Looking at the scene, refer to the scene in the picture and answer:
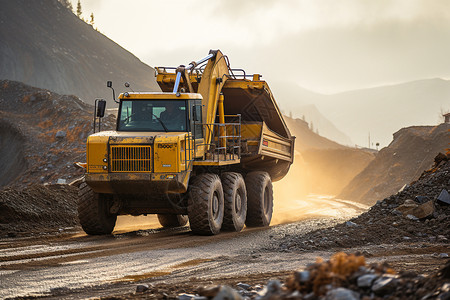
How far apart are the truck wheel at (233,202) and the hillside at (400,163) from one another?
23.0m

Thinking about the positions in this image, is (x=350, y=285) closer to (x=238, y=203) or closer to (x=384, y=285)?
(x=384, y=285)

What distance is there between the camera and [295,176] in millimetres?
38219

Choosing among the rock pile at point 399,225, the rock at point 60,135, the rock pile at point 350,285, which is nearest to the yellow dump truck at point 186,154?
the rock pile at point 399,225

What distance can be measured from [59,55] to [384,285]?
196ft

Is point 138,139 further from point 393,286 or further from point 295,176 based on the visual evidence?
point 295,176

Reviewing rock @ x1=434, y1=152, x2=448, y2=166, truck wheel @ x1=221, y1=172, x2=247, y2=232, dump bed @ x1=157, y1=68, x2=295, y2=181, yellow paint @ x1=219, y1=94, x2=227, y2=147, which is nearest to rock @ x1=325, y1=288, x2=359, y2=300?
truck wheel @ x1=221, y1=172, x2=247, y2=232

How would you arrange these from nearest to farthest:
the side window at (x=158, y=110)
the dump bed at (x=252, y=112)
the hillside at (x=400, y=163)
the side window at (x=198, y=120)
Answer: the side window at (x=198, y=120) → the side window at (x=158, y=110) → the dump bed at (x=252, y=112) → the hillside at (x=400, y=163)

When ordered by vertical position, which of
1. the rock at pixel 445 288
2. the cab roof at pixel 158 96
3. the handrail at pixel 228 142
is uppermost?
the cab roof at pixel 158 96

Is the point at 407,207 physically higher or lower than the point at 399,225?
higher

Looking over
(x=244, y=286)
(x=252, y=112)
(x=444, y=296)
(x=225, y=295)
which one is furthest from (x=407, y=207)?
(x=225, y=295)

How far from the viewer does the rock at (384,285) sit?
495 centimetres

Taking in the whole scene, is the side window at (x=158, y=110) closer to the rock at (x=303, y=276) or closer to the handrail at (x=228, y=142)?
the handrail at (x=228, y=142)

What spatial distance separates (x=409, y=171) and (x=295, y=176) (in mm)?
7476

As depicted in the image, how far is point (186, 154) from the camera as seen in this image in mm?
12344
